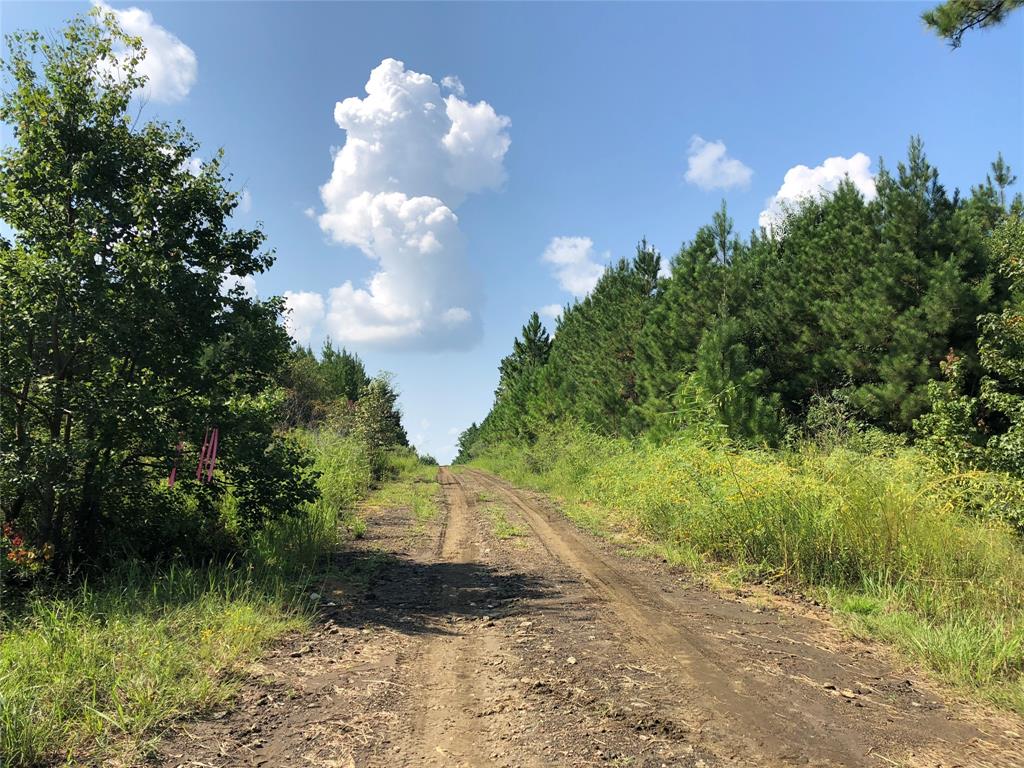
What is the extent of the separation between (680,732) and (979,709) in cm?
214

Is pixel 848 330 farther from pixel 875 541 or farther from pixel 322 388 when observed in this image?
pixel 322 388

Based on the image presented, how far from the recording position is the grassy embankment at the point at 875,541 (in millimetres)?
4633

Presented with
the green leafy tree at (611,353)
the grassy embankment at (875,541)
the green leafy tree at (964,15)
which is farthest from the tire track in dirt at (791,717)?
the green leafy tree at (611,353)

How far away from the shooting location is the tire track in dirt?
3.15 meters

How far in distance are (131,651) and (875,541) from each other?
7.17m

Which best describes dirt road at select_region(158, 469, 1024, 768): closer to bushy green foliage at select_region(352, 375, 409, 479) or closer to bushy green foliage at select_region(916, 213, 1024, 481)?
bushy green foliage at select_region(916, 213, 1024, 481)

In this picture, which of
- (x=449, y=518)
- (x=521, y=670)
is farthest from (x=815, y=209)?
(x=521, y=670)

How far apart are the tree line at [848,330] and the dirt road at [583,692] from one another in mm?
5873

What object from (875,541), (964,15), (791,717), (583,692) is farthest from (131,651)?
(964,15)

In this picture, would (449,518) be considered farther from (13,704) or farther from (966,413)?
(966,413)

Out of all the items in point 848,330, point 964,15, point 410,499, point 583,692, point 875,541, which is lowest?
point 583,692

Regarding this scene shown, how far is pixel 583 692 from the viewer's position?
386cm

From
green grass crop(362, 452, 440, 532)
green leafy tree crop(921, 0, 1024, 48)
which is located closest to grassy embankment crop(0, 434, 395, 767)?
green grass crop(362, 452, 440, 532)

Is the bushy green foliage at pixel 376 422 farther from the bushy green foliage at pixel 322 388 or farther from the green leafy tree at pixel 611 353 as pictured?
the green leafy tree at pixel 611 353
